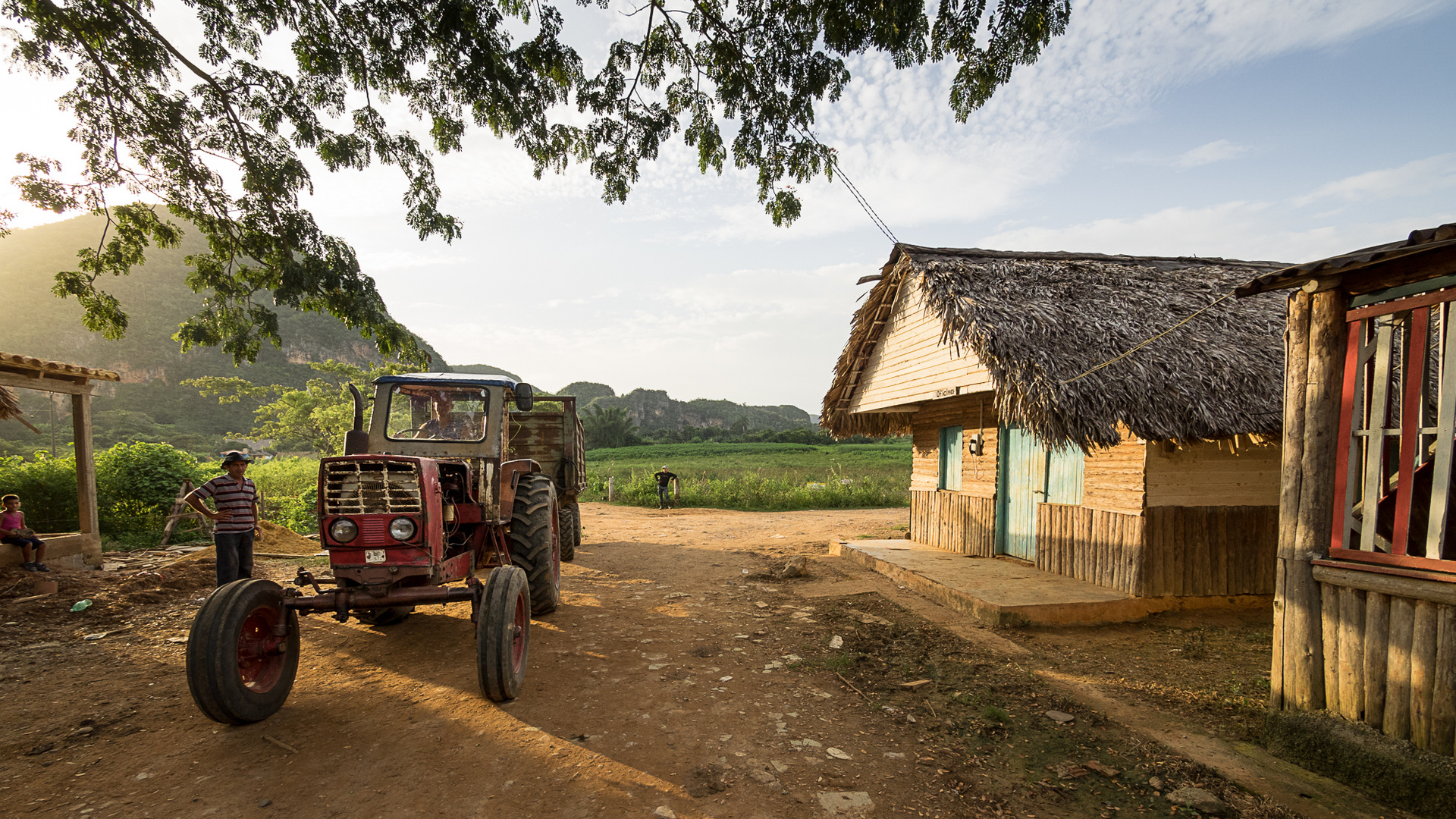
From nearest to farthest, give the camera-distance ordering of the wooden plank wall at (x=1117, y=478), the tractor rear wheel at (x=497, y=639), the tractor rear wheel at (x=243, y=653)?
the tractor rear wheel at (x=243, y=653), the tractor rear wheel at (x=497, y=639), the wooden plank wall at (x=1117, y=478)

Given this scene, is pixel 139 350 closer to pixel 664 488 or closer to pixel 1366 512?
pixel 664 488

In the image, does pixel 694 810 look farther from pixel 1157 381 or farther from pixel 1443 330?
pixel 1157 381

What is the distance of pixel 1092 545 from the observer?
7715mm

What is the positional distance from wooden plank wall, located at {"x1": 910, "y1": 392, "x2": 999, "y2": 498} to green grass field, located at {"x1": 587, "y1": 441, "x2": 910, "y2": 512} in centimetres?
856

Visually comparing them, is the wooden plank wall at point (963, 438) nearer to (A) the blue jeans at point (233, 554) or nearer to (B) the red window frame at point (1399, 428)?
(B) the red window frame at point (1399, 428)

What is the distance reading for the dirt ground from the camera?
3.27 metres

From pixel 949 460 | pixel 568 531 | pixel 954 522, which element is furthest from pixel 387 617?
pixel 949 460

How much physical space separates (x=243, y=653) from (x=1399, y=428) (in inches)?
298

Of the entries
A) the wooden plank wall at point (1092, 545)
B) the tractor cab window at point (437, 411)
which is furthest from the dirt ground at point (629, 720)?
the tractor cab window at point (437, 411)

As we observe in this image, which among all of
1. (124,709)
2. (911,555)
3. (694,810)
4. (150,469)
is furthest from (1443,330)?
(150,469)

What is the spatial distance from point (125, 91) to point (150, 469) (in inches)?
346

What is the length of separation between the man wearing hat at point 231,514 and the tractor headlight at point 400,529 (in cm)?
292

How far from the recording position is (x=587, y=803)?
3.18 metres

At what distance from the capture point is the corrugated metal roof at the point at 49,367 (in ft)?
24.7
